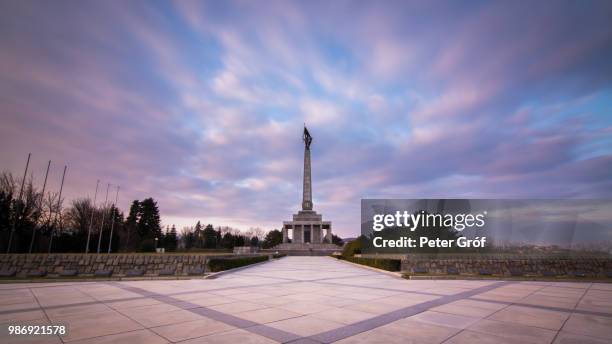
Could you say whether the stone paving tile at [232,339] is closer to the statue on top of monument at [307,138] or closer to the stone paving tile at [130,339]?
the stone paving tile at [130,339]

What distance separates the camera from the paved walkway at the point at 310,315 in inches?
239

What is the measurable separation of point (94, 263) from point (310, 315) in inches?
754

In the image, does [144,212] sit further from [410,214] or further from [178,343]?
[178,343]

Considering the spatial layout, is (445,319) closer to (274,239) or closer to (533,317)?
(533,317)

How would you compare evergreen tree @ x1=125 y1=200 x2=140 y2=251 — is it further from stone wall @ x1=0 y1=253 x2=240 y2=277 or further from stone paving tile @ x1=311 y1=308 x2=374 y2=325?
stone paving tile @ x1=311 y1=308 x2=374 y2=325

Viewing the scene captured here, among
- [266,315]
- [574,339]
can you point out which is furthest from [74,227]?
[574,339]

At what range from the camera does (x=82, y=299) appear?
33.1 feet

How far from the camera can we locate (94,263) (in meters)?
20.3

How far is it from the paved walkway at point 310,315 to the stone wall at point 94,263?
8016 millimetres

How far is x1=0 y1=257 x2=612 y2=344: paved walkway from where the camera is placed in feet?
19.9

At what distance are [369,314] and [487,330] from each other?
8.89ft

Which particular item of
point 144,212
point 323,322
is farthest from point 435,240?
point 144,212

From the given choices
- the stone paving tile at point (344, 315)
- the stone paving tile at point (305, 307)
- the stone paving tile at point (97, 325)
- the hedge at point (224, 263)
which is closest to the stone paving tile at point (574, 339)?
the stone paving tile at point (344, 315)
